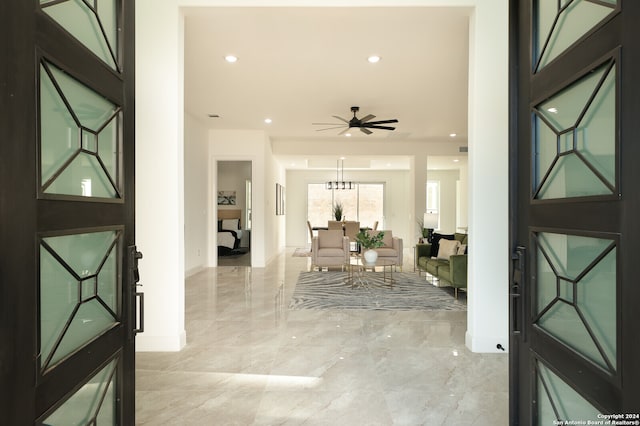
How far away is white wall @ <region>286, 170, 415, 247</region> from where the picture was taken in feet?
43.4

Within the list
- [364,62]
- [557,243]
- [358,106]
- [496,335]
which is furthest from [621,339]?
[358,106]

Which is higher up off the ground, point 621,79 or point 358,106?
point 358,106

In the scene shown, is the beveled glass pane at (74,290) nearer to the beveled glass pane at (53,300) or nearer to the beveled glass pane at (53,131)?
the beveled glass pane at (53,300)

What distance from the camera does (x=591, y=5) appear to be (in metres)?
1.09

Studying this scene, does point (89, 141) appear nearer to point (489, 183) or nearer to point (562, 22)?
point (562, 22)

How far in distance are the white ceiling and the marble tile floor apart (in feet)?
9.42

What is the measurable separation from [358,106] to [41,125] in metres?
5.58

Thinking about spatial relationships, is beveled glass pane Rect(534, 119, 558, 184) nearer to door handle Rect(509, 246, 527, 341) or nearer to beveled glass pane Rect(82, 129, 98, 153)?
door handle Rect(509, 246, 527, 341)

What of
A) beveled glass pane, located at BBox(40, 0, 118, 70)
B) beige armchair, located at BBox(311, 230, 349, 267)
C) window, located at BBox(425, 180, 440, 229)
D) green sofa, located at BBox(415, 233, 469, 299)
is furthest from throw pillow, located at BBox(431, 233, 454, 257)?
window, located at BBox(425, 180, 440, 229)

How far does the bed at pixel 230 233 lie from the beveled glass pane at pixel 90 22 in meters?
8.55

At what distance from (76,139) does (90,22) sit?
0.42 m

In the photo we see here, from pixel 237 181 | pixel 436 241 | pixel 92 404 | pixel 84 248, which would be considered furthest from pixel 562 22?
pixel 237 181

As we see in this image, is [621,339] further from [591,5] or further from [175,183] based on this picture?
[175,183]

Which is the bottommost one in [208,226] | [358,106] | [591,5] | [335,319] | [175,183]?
[335,319]
